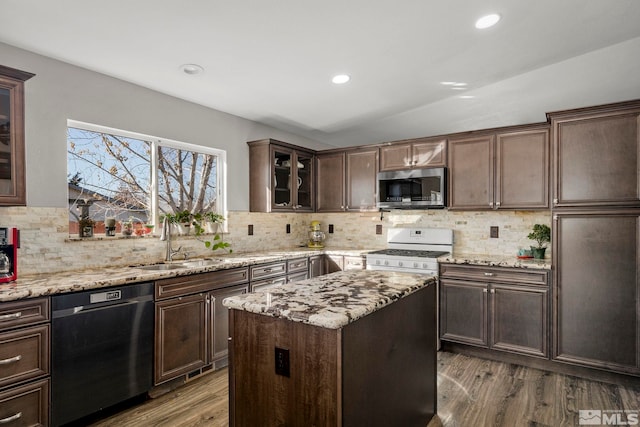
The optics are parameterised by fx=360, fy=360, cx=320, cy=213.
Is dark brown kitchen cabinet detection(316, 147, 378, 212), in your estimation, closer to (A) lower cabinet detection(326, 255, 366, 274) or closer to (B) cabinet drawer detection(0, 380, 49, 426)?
(A) lower cabinet detection(326, 255, 366, 274)

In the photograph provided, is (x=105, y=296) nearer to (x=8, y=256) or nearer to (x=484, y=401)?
(x=8, y=256)

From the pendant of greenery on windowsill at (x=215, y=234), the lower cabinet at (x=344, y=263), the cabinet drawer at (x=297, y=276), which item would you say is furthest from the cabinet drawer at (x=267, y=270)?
the lower cabinet at (x=344, y=263)

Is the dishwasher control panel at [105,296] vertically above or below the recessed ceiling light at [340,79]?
below

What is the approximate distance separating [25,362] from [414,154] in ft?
12.4

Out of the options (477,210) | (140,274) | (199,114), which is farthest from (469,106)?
(140,274)

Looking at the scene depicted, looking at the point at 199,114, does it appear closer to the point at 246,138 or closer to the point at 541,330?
the point at 246,138

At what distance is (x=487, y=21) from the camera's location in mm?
2600

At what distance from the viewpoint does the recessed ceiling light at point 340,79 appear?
327cm

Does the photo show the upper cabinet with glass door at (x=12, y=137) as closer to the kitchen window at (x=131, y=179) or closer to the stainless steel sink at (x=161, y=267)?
the kitchen window at (x=131, y=179)

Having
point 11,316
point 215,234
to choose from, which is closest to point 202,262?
point 215,234

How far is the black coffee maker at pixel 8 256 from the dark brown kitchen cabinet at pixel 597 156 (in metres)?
4.06

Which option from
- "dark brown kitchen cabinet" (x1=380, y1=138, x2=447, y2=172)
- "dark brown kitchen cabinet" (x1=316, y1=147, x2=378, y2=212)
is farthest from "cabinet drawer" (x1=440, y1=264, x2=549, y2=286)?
"dark brown kitchen cabinet" (x1=316, y1=147, x2=378, y2=212)

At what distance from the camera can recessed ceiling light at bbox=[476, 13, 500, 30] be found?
8.34 ft

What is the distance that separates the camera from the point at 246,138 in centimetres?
427
